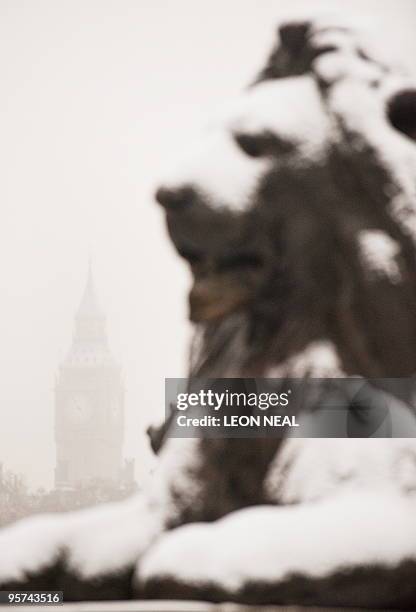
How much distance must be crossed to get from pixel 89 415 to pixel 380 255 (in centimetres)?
520

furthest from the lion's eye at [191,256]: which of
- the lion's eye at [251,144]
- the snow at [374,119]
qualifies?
the snow at [374,119]

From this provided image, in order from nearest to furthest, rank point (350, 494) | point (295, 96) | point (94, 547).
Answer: point (350, 494) < point (94, 547) < point (295, 96)

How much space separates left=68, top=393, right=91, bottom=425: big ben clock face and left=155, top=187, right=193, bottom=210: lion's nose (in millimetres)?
4192

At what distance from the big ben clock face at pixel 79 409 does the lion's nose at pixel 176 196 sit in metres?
4.19

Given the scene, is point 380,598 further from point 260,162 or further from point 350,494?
point 260,162

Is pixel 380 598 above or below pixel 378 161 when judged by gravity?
below

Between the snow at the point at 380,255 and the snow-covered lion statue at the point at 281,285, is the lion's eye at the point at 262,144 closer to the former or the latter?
the snow-covered lion statue at the point at 281,285

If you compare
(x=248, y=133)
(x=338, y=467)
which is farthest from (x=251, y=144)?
(x=338, y=467)

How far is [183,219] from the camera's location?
59.5 inches

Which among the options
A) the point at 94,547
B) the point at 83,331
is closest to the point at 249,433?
the point at 94,547

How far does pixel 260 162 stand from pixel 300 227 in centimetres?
12

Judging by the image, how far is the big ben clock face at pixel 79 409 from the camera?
226 inches

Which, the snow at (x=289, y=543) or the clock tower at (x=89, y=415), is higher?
the snow at (x=289, y=543)

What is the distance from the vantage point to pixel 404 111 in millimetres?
1592
